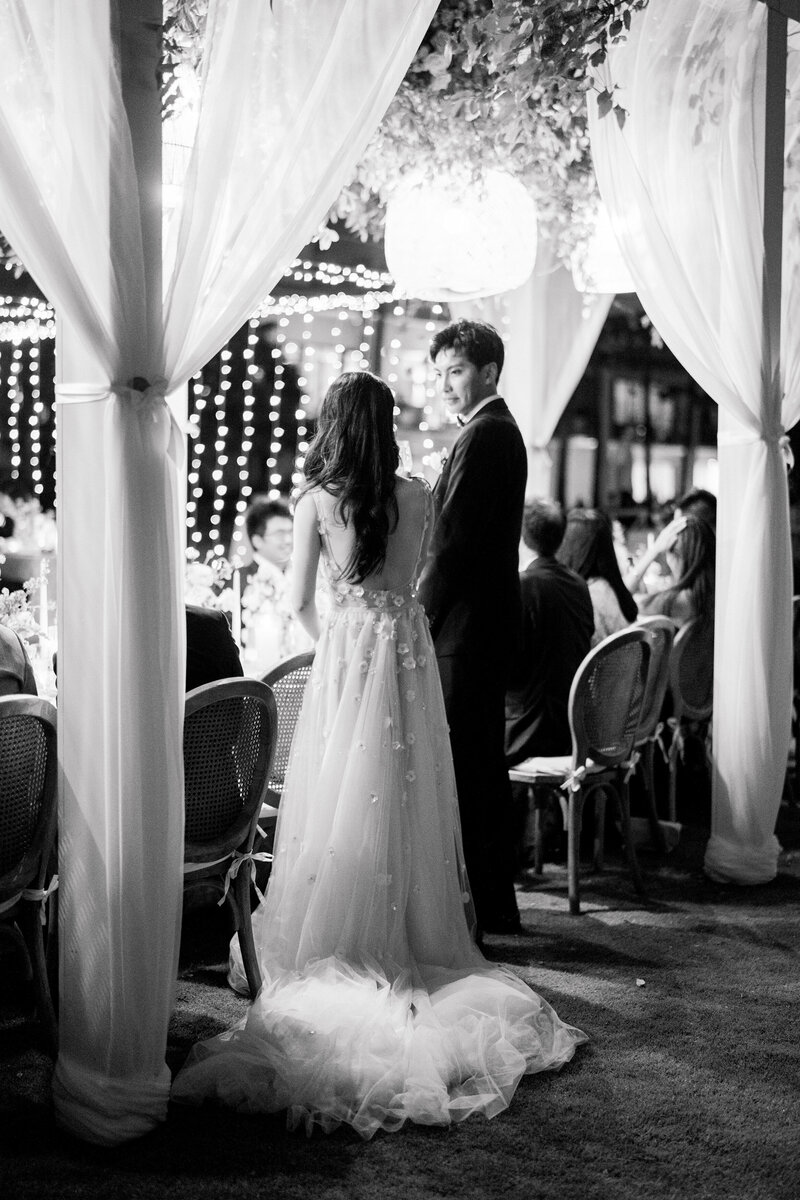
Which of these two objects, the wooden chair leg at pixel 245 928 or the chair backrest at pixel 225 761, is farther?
the wooden chair leg at pixel 245 928

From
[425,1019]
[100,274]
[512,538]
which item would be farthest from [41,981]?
[512,538]

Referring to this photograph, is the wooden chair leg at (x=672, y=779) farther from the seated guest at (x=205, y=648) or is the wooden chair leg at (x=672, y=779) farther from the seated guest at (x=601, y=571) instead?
the seated guest at (x=205, y=648)

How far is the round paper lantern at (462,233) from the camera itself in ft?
14.0

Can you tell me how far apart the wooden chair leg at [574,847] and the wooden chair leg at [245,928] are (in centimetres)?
121

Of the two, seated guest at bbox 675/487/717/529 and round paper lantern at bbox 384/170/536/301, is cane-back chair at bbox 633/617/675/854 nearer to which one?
seated guest at bbox 675/487/717/529

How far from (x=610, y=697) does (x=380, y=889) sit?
128cm

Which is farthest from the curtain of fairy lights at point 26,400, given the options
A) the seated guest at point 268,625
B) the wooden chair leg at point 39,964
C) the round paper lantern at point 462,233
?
the wooden chair leg at point 39,964

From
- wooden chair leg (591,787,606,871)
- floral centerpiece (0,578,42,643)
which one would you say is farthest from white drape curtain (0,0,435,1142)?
wooden chair leg (591,787,606,871)

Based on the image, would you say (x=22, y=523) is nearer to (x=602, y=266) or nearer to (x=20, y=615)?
(x=20, y=615)

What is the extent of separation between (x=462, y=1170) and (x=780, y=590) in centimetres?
264

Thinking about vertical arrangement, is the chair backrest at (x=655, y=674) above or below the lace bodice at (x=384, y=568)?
below

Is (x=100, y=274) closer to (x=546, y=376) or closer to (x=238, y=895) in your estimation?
(x=238, y=895)

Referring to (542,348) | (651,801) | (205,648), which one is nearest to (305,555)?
(205,648)

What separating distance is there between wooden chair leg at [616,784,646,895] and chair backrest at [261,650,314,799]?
1214mm
